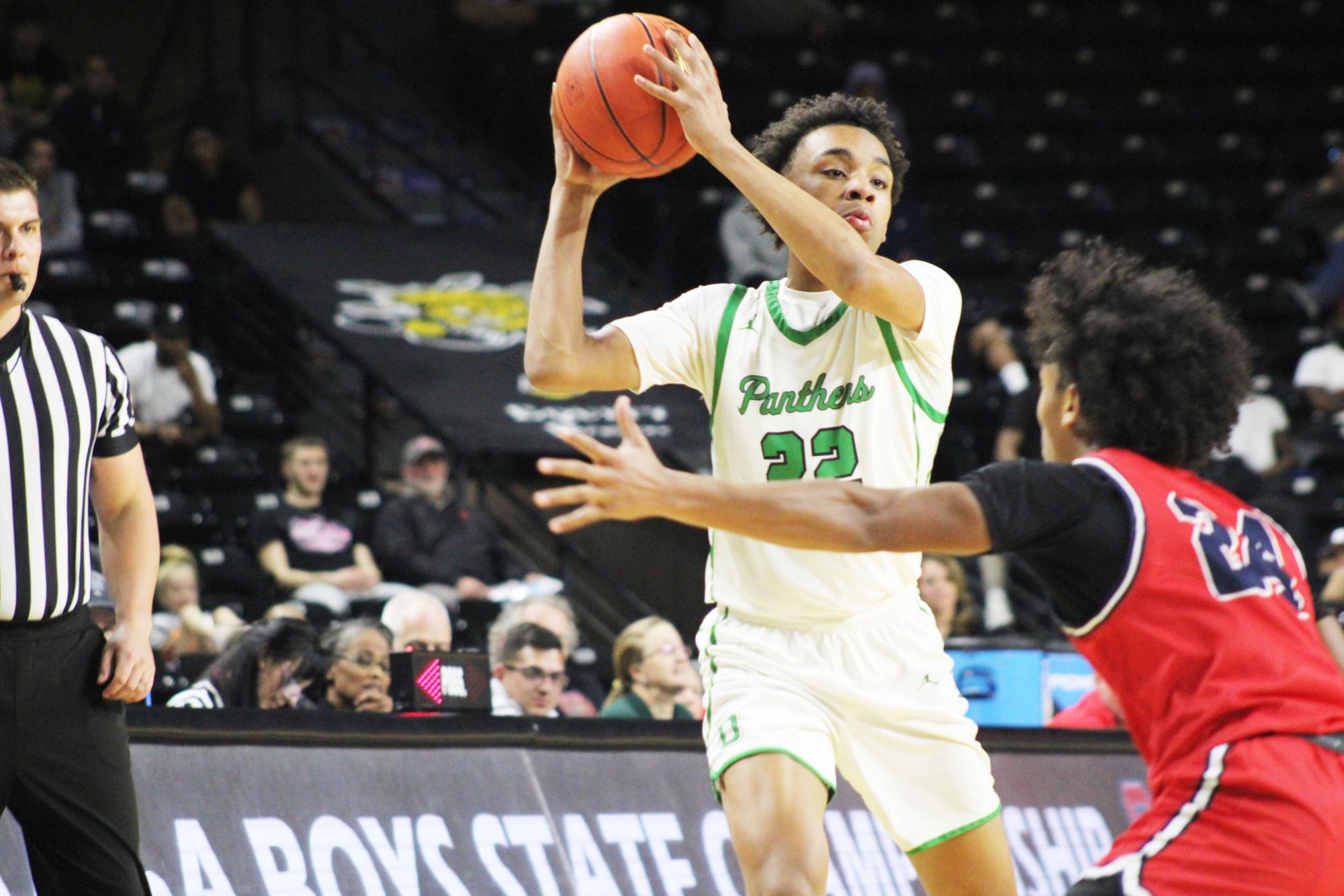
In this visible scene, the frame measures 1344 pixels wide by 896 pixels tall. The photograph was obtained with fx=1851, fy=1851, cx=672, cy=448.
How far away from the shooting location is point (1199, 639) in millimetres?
3176

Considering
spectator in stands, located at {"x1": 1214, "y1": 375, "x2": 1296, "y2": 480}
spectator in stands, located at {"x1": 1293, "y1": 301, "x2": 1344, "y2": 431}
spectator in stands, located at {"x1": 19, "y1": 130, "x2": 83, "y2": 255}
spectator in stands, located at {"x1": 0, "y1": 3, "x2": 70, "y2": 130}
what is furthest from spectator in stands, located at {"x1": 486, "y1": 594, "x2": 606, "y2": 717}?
spectator in stands, located at {"x1": 0, "y1": 3, "x2": 70, "y2": 130}

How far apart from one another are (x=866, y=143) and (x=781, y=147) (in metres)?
0.26

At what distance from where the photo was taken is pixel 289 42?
16.3m

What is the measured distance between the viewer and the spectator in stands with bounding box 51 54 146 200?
1294 cm

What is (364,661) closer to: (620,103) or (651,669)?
(651,669)

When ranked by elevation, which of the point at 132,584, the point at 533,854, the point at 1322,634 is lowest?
the point at 533,854

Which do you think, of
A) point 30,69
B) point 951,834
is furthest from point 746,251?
point 951,834

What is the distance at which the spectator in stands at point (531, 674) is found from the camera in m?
7.23

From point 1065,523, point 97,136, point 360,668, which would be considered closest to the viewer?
point 1065,523

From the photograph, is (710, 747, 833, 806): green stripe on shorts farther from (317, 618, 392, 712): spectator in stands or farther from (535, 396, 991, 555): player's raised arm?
(317, 618, 392, 712): spectator in stands

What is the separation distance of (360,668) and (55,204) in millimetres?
6522

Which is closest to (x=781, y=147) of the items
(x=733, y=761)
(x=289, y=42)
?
(x=733, y=761)

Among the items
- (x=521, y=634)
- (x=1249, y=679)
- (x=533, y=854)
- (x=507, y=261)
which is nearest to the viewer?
(x=1249, y=679)

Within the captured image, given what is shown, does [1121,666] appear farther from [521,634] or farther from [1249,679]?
[521,634]
